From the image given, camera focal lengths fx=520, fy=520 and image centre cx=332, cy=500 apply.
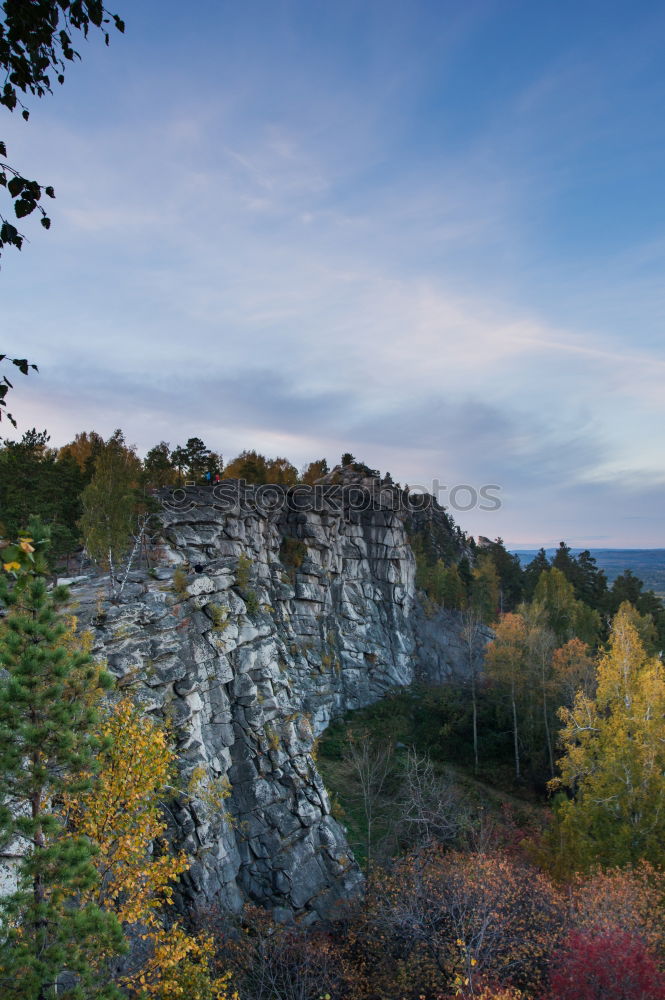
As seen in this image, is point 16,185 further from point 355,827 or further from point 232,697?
point 355,827

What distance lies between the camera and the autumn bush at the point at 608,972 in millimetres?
10180

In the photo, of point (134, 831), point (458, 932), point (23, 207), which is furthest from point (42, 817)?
point (458, 932)

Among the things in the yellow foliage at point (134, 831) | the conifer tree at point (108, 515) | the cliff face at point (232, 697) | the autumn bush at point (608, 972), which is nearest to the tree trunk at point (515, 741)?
the cliff face at point (232, 697)

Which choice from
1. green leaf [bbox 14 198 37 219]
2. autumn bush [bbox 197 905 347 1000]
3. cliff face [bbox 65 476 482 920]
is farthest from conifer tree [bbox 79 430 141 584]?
green leaf [bbox 14 198 37 219]

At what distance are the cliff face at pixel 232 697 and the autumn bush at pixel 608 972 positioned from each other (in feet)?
44.6

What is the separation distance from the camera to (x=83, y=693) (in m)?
9.53

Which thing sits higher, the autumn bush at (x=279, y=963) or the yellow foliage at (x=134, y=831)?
the yellow foliage at (x=134, y=831)

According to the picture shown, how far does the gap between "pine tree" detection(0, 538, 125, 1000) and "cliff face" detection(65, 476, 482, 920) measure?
12.9m

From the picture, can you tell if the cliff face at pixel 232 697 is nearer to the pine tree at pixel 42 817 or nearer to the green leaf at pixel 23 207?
the pine tree at pixel 42 817

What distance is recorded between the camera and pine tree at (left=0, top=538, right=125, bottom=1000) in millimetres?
7832

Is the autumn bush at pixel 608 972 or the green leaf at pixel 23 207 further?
the autumn bush at pixel 608 972

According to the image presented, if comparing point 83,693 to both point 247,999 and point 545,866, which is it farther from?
point 545,866

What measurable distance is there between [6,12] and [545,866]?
2694cm

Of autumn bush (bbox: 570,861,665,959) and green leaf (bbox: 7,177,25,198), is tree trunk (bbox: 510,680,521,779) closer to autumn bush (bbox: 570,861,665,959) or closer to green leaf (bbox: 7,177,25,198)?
autumn bush (bbox: 570,861,665,959)
